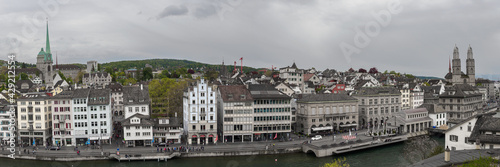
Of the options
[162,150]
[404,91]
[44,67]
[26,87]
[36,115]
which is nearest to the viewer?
[162,150]

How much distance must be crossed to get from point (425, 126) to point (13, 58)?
83903 millimetres

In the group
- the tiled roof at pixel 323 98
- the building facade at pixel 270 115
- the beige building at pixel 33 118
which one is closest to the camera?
the beige building at pixel 33 118

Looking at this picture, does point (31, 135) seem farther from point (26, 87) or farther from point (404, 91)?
point (404, 91)

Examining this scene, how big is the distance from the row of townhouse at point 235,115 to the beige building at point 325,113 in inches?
315

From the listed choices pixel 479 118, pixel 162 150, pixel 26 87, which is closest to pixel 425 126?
pixel 479 118

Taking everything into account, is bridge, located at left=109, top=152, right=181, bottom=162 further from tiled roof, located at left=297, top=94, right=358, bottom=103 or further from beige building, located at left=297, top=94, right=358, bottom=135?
A: tiled roof, located at left=297, top=94, right=358, bottom=103

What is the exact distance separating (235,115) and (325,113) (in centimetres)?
2145

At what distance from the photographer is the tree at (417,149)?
61753 mm

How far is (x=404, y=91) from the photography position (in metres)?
113

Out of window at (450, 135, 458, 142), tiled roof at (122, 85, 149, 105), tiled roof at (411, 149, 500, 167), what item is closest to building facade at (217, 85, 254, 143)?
tiled roof at (122, 85, 149, 105)

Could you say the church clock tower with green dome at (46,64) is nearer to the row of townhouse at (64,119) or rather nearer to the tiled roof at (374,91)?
the row of townhouse at (64,119)

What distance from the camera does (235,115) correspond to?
76.0m

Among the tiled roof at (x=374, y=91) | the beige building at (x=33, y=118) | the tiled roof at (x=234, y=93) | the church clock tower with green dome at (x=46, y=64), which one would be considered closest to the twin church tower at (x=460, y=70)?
the tiled roof at (x=374, y=91)

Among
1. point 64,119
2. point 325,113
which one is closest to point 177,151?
point 64,119
